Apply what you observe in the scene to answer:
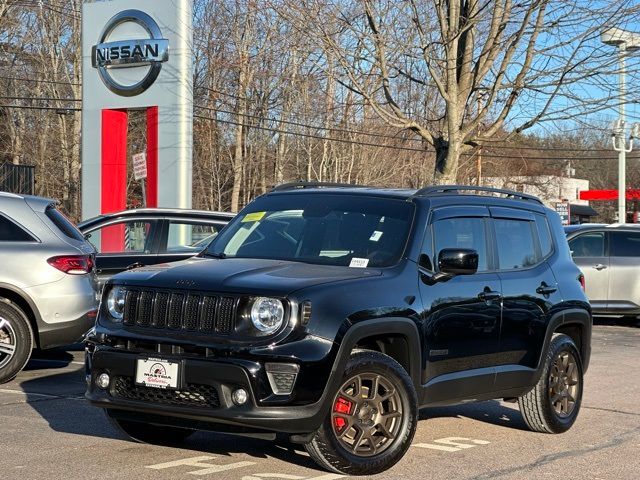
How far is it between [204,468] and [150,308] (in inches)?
40.3

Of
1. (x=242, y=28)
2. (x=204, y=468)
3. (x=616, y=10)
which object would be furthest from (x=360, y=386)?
(x=242, y=28)

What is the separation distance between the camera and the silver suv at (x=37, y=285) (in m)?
9.80

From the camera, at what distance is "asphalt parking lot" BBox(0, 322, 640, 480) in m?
6.36

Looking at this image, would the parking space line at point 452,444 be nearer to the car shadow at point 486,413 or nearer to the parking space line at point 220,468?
the car shadow at point 486,413

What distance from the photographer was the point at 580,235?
18.1m

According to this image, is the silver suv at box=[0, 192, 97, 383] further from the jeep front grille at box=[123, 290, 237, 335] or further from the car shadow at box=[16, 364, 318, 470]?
the jeep front grille at box=[123, 290, 237, 335]

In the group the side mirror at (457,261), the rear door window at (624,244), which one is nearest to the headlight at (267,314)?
the side mirror at (457,261)

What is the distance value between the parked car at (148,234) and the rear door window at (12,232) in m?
2.86

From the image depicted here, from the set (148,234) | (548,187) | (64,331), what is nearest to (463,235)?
(64,331)

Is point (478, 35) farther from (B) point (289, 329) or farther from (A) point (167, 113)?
(B) point (289, 329)

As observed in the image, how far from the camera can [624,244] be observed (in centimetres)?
1817

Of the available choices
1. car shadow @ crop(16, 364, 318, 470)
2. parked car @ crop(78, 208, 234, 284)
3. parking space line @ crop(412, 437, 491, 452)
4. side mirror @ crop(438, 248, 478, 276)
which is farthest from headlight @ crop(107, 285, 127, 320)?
parked car @ crop(78, 208, 234, 284)

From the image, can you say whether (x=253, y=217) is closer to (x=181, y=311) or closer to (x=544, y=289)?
(x=181, y=311)

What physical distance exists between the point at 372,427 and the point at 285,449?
3.09 feet
